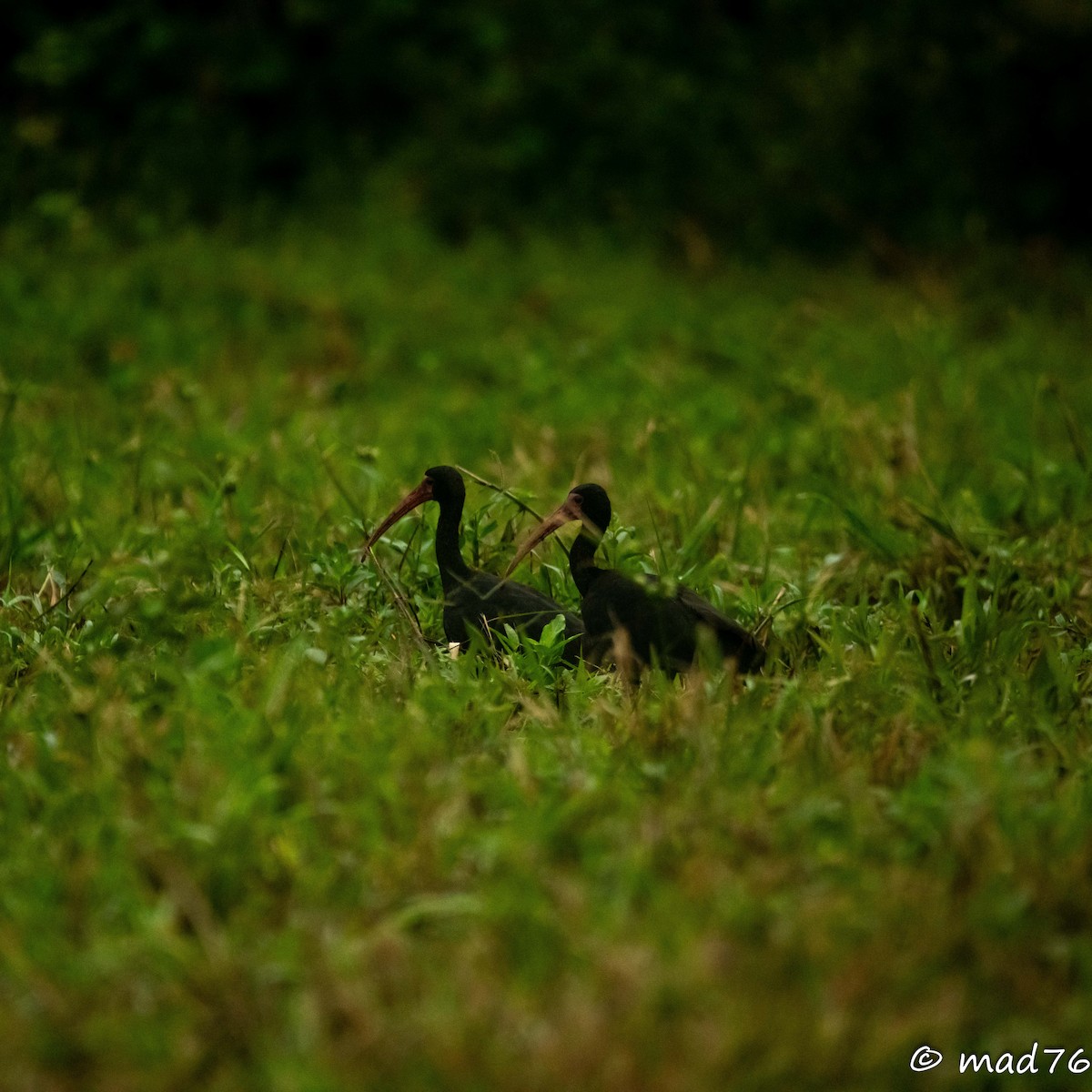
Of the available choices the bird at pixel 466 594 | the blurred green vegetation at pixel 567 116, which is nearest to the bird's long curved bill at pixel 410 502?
the bird at pixel 466 594

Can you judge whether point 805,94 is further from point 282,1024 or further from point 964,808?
point 282,1024

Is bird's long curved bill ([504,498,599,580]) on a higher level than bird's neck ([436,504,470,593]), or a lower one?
higher

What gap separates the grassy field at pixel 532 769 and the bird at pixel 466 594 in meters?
0.17

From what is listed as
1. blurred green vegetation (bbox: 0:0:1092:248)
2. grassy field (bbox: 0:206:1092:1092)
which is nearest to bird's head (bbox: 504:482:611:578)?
grassy field (bbox: 0:206:1092:1092)

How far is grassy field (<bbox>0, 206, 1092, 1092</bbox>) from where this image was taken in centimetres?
212

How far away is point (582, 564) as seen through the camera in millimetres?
3693

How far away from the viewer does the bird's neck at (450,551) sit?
381 cm

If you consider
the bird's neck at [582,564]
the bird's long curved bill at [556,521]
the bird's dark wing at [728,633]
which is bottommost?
the bird's dark wing at [728,633]

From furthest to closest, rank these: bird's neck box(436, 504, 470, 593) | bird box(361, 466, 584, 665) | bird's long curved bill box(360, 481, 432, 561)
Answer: bird's long curved bill box(360, 481, 432, 561), bird's neck box(436, 504, 470, 593), bird box(361, 466, 584, 665)

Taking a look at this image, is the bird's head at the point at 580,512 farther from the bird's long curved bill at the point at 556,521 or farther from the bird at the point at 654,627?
the bird at the point at 654,627

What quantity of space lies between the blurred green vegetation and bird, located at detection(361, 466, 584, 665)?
6012mm

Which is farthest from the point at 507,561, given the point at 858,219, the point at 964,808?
the point at 858,219

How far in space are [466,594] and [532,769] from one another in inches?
37.7

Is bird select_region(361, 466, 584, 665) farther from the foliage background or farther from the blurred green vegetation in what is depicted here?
the blurred green vegetation
